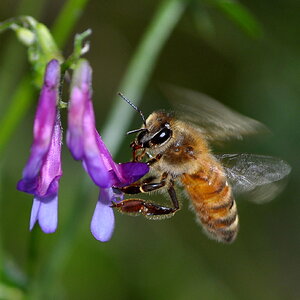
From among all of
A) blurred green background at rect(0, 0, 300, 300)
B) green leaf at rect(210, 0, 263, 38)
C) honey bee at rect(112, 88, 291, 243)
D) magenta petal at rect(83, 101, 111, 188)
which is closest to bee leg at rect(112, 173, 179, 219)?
honey bee at rect(112, 88, 291, 243)

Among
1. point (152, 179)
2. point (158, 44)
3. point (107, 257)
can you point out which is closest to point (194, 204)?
point (152, 179)

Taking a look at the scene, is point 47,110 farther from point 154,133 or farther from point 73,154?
point 154,133

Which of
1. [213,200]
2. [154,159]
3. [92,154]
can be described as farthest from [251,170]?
[92,154]

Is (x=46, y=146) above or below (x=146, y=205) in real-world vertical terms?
above

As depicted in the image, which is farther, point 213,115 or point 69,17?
point 69,17

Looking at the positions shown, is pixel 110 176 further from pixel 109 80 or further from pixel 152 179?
pixel 109 80

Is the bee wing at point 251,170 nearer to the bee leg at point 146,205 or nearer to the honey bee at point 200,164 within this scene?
the honey bee at point 200,164

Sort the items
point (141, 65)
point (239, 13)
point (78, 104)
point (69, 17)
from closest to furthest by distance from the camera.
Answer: point (78, 104) → point (69, 17) → point (239, 13) → point (141, 65)

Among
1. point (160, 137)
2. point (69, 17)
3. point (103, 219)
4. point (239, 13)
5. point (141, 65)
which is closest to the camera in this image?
point (103, 219)
